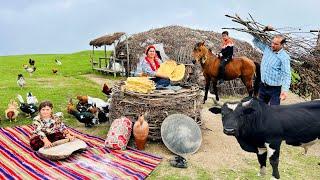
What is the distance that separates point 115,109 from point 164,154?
1946mm

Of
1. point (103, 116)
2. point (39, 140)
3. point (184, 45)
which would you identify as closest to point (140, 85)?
point (103, 116)

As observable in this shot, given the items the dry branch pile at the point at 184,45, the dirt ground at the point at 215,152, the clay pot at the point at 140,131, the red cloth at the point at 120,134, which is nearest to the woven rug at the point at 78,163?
the red cloth at the point at 120,134

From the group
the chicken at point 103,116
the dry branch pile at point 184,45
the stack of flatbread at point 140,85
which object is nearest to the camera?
the stack of flatbread at point 140,85

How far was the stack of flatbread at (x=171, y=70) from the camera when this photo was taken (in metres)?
10.5

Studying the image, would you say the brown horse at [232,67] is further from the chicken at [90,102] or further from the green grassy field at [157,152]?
the chicken at [90,102]

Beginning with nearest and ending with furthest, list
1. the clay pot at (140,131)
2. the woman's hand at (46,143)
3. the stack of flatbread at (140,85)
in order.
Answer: the woman's hand at (46,143) → the clay pot at (140,131) → the stack of flatbread at (140,85)

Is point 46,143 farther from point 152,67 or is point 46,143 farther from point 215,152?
point 215,152

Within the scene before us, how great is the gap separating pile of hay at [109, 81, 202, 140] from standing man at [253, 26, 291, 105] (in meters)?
1.99

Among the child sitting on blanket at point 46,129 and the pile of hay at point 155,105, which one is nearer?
the child sitting on blanket at point 46,129

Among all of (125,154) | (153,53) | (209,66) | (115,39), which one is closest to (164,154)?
(125,154)

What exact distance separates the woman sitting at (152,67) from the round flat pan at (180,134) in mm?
1344

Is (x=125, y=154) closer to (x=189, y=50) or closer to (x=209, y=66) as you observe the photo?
(x=209, y=66)

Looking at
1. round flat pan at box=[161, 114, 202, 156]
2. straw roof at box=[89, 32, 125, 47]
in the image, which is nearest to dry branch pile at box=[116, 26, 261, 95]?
straw roof at box=[89, 32, 125, 47]

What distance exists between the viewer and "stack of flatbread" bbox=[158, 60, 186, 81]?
10.5 m
